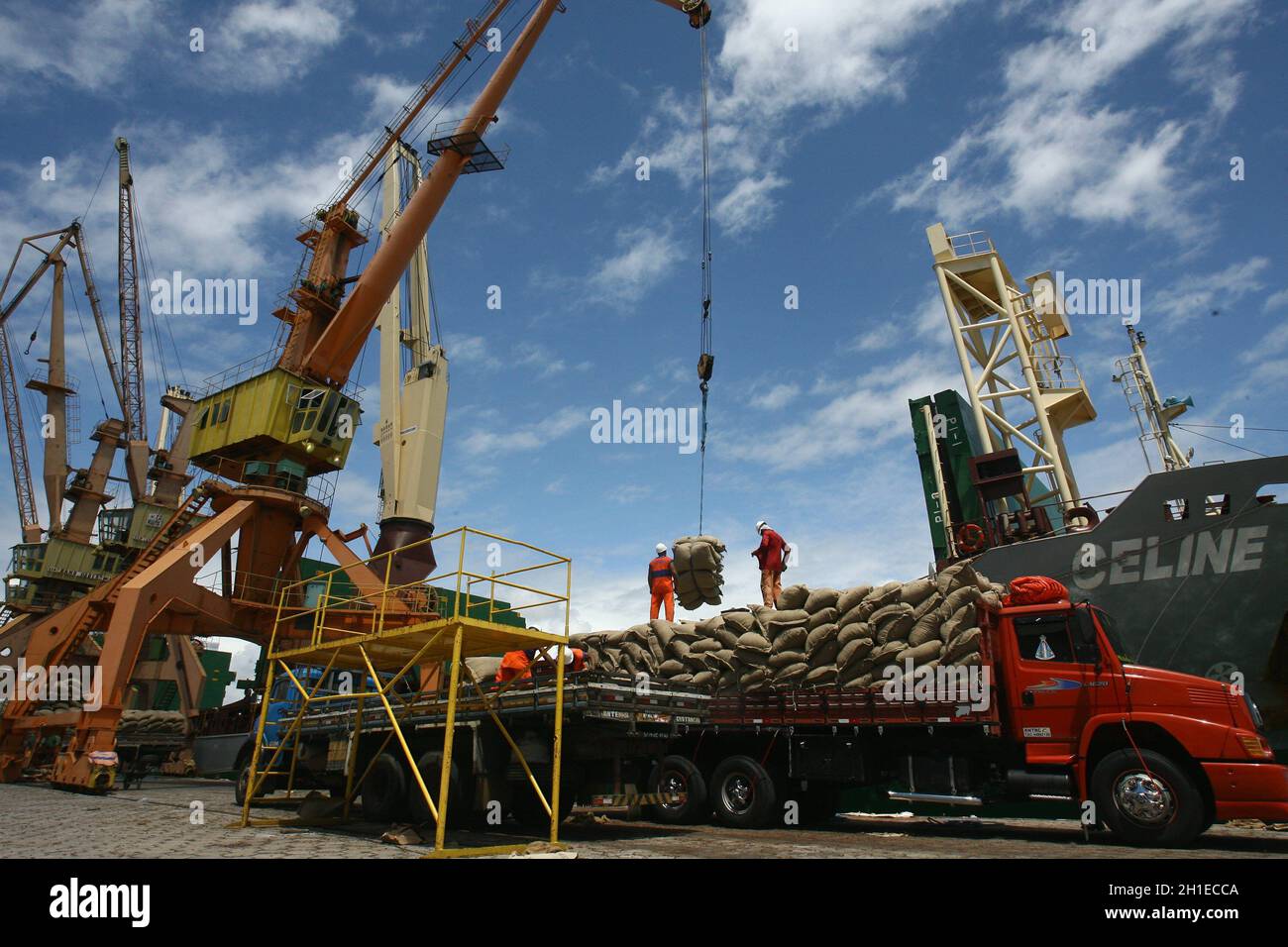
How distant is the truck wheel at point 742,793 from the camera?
32.8 ft

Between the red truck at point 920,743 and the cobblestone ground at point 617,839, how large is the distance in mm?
423

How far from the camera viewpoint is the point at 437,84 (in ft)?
86.5

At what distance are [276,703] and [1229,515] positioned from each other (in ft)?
54.4

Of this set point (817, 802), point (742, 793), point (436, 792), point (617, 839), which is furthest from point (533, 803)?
point (817, 802)

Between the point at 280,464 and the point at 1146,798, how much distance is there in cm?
2137

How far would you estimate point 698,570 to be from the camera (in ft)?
44.9

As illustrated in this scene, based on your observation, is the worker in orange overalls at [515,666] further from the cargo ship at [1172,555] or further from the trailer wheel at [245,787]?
the cargo ship at [1172,555]

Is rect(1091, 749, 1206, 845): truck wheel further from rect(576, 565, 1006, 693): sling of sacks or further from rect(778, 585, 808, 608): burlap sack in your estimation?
rect(778, 585, 808, 608): burlap sack

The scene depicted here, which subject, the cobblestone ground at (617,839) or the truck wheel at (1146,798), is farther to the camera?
the truck wheel at (1146,798)

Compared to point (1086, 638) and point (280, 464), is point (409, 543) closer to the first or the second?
point (280, 464)

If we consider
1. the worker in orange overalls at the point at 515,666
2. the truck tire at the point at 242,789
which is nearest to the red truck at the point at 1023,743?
the worker in orange overalls at the point at 515,666
